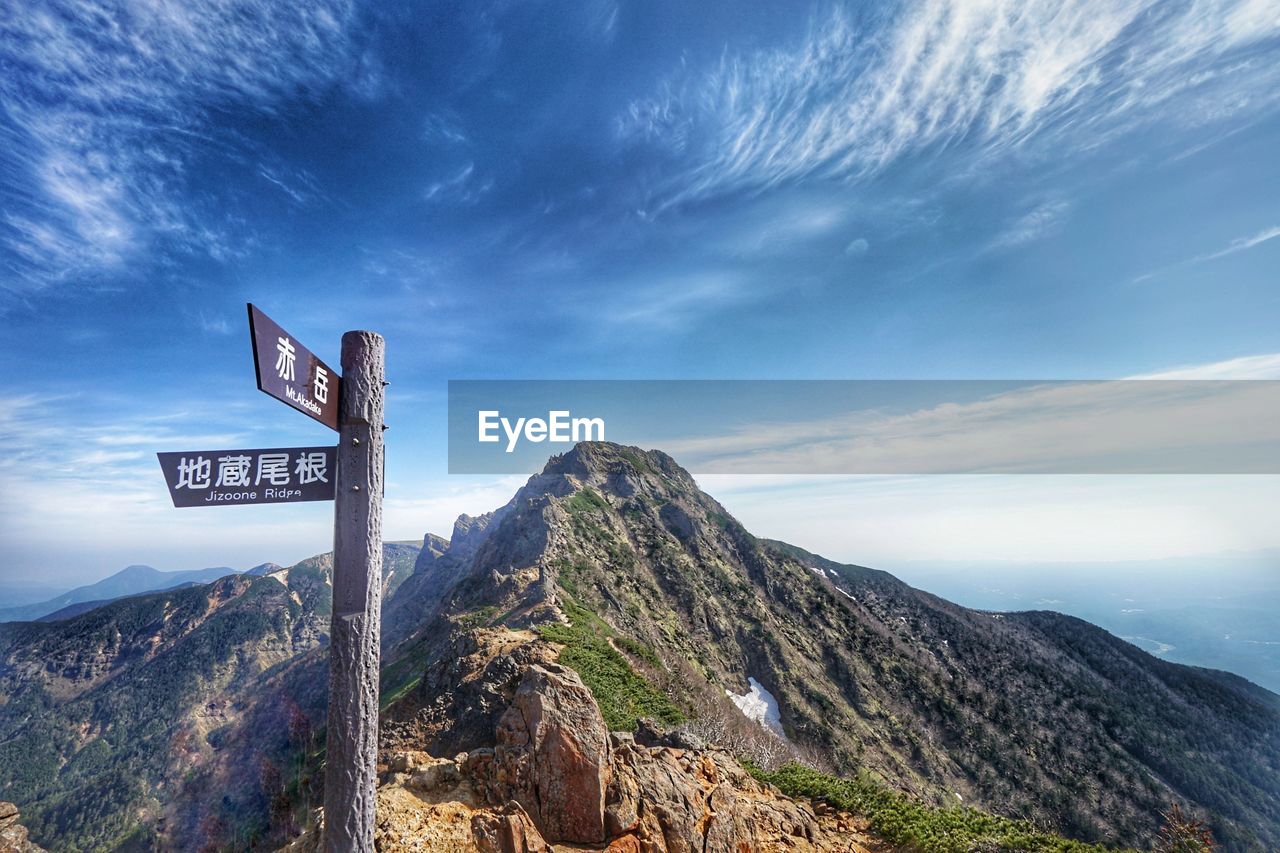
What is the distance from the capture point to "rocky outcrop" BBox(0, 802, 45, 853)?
12.3m

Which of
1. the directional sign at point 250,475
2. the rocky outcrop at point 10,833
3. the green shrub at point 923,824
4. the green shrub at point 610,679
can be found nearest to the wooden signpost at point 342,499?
the directional sign at point 250,475

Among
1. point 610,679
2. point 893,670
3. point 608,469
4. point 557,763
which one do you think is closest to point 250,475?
point 557,763

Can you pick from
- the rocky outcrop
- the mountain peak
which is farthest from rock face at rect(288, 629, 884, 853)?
the mountain peak

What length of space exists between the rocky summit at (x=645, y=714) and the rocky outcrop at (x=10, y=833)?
6.12 m

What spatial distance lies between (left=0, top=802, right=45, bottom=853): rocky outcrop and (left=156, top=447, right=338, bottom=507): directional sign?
1521 centimetres

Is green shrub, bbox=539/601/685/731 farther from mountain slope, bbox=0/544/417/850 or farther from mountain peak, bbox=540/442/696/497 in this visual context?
mountain peak, bbox=540/442/696/497

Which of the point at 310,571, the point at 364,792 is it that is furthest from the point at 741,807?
the point at 310,571

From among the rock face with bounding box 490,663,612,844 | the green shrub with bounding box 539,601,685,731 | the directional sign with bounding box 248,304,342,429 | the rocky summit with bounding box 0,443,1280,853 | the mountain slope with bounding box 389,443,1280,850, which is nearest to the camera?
the directional sign with bounding box 248,304,342,429

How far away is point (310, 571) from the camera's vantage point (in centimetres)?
13262

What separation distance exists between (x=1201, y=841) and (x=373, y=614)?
1633 centimetres

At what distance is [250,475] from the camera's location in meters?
4.41

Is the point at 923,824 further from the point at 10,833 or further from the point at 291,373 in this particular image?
the point at 10,833

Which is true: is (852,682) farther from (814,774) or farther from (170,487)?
(170,487)

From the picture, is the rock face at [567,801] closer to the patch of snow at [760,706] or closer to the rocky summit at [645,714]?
the rocky summit at [645,714]
